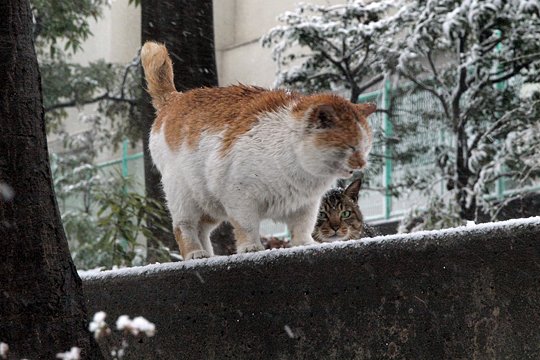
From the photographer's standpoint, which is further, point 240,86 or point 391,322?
point 240,86

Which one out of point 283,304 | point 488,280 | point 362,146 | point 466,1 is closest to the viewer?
point 488,280

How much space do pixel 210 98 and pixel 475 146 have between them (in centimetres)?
498

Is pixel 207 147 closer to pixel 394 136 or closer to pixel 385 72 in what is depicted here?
pixel 385 72

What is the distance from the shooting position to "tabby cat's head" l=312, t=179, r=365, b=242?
168 inches

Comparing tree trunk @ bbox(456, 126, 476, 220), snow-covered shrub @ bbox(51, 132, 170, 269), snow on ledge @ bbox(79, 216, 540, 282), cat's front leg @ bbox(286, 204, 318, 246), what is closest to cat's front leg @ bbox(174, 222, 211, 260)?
snow on ledge @ bbox(79, 216, 540, 282)

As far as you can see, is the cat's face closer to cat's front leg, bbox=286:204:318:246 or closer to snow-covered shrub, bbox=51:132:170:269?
cat's front leg, bbox=286:204:318:246

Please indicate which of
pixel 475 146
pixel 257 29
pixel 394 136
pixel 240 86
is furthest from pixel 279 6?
pixel 240 86

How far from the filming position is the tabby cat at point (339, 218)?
14.0 feet

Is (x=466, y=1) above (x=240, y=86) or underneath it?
above

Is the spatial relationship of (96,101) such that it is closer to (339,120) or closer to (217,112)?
(217,112)

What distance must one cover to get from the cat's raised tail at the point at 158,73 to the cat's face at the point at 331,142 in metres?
1.09

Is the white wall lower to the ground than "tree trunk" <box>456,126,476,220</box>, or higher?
higher

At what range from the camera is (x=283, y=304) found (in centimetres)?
316

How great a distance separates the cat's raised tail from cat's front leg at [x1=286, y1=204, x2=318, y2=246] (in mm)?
1031
